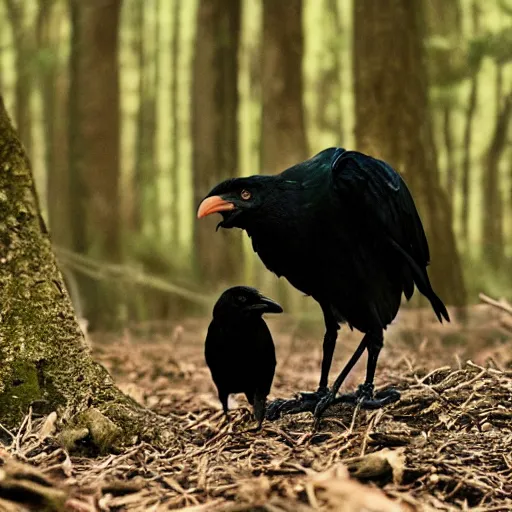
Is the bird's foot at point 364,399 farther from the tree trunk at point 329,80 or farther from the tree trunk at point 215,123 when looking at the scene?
the tree trunk at point 329,80

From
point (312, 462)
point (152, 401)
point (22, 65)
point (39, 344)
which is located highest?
point (22, 65)

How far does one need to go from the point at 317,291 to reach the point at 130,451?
3.77 feet

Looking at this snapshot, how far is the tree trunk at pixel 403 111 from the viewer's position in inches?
288

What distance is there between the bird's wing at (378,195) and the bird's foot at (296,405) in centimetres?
85

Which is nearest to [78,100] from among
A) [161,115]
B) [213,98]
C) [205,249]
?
[213,98]

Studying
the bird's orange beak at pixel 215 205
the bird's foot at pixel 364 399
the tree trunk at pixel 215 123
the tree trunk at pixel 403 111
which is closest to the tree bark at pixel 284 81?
the tree trunk at pixel 215 123

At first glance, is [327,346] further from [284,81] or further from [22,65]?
[22,65]

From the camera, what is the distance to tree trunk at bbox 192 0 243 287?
11.4m

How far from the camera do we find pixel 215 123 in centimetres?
1149

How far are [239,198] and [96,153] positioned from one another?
8.37 m

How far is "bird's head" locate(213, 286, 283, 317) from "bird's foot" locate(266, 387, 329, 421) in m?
0.47

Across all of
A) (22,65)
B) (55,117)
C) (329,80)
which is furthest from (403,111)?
(22,65)

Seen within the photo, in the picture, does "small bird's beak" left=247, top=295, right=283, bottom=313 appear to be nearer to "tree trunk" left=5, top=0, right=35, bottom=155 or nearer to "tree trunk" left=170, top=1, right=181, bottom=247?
"tree trunk" left=5, top=0, right=35, bottom=155

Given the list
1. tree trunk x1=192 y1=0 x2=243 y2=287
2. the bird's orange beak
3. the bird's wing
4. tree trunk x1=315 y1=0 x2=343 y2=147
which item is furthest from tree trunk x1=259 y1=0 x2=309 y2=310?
tree trunk x1=315 y1=0 x2=343 y2=147
